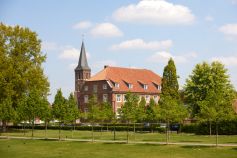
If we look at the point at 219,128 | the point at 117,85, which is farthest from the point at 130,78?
the point at 219,128

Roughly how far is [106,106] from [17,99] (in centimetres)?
1318

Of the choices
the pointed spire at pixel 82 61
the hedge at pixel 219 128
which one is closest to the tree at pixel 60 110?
the hedge at pixel 219 128

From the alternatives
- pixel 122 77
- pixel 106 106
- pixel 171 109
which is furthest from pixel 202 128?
pixel 122 77

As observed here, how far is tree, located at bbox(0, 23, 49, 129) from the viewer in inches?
2126

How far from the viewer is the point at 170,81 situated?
72.8 metres

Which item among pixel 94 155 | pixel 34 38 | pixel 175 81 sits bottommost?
pixel 94 155

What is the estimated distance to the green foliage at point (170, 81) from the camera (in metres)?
71.9

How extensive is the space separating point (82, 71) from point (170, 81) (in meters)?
44.0

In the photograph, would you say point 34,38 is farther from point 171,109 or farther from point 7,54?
point 171,109

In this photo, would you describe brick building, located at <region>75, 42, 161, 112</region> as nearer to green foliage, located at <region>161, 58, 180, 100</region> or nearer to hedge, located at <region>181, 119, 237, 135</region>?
green foliage, located at <region>161, 58, 180, 100</region>

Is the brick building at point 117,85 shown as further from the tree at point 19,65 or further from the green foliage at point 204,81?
the tree at point 19,65

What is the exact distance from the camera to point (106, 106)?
2003 inches

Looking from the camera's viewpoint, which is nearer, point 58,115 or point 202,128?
point 58,115

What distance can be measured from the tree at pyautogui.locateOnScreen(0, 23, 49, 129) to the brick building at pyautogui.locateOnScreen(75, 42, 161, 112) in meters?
38.2
